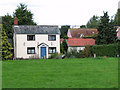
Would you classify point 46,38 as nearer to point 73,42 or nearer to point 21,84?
point 73,42

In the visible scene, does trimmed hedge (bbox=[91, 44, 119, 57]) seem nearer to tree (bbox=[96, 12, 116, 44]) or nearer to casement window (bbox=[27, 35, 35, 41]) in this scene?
tree (bbox=[96, 12, 116, 44])

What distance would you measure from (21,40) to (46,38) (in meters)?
4.31

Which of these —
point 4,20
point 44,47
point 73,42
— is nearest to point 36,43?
point 44,47

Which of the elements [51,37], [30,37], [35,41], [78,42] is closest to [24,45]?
[30,37]

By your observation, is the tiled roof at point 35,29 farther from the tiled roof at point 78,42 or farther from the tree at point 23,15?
the tree at point 23,15

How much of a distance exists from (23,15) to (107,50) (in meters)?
33.6

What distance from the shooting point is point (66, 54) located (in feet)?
130

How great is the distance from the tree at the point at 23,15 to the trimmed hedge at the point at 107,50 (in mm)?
29656

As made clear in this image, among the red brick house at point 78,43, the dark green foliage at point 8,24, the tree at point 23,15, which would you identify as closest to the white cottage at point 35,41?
the red brick house at point 78,43

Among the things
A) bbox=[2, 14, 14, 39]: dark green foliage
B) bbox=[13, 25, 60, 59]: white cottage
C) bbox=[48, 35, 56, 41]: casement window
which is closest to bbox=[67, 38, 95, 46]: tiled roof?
bbox=[48, 35, 56, 41]: casement window

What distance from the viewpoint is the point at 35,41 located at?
40.8 metres

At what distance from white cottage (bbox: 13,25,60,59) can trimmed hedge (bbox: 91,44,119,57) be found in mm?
6786

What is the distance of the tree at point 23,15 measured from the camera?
6478 cm

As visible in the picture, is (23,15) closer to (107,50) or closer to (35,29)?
(35,29)
